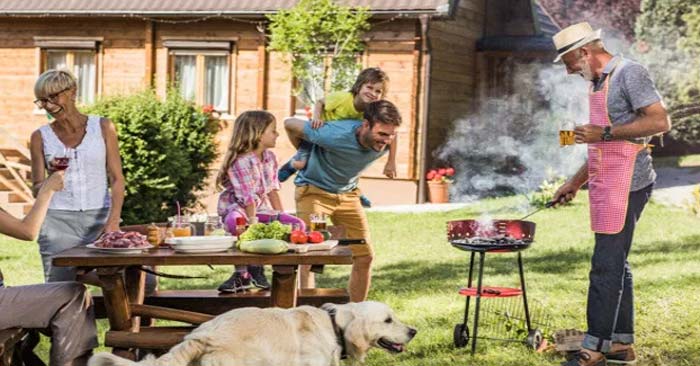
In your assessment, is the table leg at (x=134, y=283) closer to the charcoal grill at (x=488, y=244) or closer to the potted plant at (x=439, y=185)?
the charcoal grill at (x=488, y=244)

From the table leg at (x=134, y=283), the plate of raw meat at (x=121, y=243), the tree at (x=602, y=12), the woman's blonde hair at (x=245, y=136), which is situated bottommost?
the table leg at (x=134, y=283)

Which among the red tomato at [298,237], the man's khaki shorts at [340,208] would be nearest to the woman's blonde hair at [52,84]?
the red tomato at [298,237]

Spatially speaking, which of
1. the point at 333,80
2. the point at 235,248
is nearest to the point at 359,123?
the point at 235,248

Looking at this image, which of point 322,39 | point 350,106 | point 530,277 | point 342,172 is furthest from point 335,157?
point 322,39

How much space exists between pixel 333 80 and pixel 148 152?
398 cm

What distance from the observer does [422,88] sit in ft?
65.3

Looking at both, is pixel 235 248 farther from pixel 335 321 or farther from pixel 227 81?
pixel 227 81

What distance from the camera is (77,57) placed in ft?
75.5

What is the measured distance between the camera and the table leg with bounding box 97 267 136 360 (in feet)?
19.7

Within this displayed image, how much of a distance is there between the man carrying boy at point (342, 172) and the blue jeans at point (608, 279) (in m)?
1.51

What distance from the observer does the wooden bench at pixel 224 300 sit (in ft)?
22.6

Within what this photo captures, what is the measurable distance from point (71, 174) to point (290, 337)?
6.45 ft

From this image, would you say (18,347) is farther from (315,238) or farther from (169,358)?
(315,238)

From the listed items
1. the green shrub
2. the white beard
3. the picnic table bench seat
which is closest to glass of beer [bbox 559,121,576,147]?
the white beard
